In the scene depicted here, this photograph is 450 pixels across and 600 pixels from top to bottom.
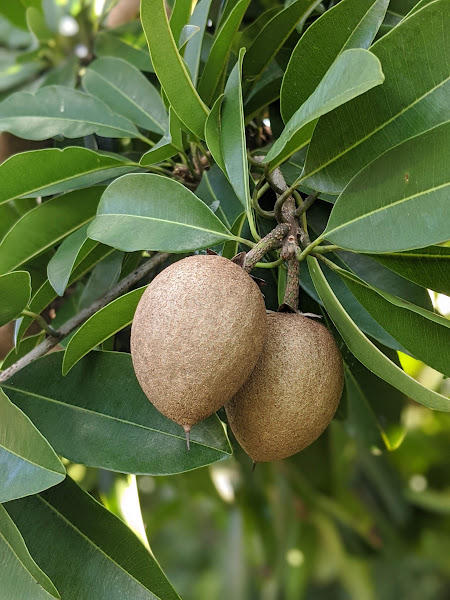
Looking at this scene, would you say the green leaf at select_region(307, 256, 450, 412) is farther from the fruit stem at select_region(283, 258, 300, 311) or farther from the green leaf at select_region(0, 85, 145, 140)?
the green leaf at select_region(0, 85, 145, 140)

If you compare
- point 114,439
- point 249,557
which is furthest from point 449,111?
point 249,557

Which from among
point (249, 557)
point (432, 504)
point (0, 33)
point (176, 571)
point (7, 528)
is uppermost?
point (0, 33)

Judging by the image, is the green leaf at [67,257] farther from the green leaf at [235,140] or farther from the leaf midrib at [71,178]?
the green leaf at [235,140]

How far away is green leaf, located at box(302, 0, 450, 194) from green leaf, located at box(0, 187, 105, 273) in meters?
0.38

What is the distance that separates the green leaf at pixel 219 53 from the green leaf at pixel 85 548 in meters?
0.57

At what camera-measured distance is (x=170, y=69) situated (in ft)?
2.53

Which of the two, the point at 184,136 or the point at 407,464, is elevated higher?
the point at 184,136

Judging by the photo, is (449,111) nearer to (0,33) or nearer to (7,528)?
(7,528)

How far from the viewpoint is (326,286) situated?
714 millimetres

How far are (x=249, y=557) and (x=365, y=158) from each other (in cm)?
212

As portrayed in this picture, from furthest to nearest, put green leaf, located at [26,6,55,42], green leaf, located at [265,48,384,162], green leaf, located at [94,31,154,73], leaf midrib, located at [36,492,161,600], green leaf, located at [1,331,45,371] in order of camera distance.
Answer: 1. green leaf, located at [26,6,55,42]
2. green leaf, located at [94,31,154,73]
3. green leaf, located at [1,331,45,371]
4. leaf midrib, located at [36,492,161,600]
5. green leaf, located at [265,48,384,162]

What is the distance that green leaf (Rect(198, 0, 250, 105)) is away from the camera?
765mm

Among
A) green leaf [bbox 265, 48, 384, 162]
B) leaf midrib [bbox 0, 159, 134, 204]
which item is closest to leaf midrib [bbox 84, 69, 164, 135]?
leaf midrib [bbox 0, 159, 134, 204]

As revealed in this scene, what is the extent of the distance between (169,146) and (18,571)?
55cm
